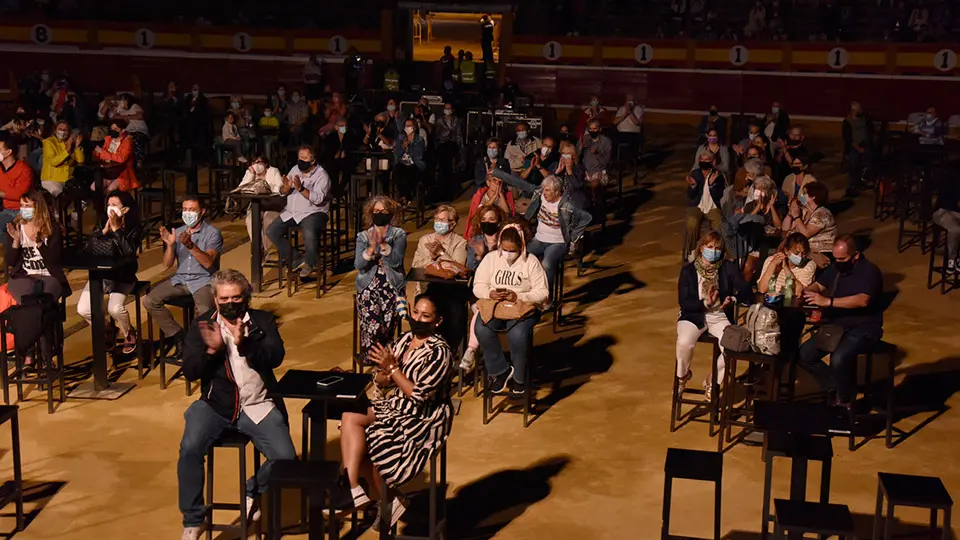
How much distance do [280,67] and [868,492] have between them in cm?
2410

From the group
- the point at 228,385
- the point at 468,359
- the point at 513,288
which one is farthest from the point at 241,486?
the point at 468,359

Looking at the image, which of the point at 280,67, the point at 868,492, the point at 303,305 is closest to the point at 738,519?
the point at 868,492

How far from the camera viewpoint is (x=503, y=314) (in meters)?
11.0

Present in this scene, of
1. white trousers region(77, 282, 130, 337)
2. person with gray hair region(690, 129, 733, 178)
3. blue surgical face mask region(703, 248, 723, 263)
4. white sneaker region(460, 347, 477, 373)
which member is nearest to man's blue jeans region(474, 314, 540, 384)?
white sneaker region(460, 347, 477, 373)

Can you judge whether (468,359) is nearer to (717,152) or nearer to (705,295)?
(705,295)

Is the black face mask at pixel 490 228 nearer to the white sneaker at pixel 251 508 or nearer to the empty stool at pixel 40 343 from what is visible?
the empty stool at pixel 40 343

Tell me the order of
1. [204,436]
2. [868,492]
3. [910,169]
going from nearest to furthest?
[204,436] < [868,492] < [910,169]

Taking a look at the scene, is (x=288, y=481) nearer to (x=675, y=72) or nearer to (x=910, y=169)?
(x=910, y=169)

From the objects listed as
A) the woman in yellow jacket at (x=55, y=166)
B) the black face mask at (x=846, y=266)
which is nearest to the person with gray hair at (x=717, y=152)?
the black face mask at (x=846, y=266)

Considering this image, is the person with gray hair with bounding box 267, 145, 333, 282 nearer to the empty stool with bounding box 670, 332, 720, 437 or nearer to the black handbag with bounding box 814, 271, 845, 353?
the empty stool with bounding box 670, 332, 720, 437

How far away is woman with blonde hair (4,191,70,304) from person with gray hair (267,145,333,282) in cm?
346

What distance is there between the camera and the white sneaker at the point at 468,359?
1166 centimetres

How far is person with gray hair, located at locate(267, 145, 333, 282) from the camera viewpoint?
14.9 metres

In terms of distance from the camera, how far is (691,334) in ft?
36.0
